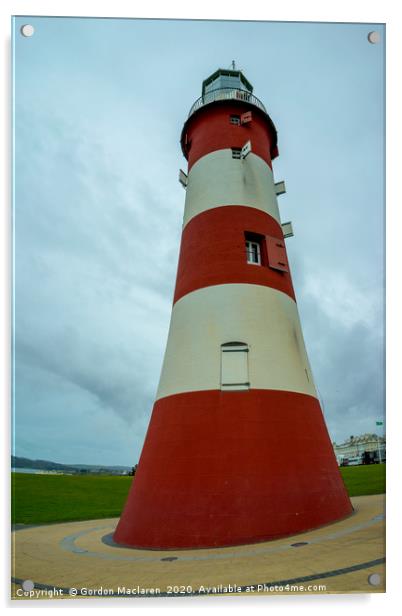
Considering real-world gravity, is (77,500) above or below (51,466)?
below

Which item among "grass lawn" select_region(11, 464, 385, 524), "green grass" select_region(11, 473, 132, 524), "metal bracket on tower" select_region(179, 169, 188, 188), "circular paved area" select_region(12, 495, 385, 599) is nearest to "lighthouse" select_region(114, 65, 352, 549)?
"metal bracket on tower" select_region(179, 169, 188, 188)

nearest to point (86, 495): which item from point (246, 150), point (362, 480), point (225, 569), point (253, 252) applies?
point (362, 480)

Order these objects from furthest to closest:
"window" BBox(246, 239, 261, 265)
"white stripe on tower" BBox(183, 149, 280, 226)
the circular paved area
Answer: "white stripe on tower" BBox(183, 149, 280, 226)
"window" BBox(246, 239, 261, 265)
the circular paved area

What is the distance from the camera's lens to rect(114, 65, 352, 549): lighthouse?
779 cm

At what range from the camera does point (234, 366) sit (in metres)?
8.96

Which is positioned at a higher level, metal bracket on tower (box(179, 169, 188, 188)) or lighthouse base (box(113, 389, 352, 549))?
metal bracket on tower (box(179, 169, 188, 188))

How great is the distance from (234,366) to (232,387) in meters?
0.46

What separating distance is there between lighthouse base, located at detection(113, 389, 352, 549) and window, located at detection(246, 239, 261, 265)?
339cm

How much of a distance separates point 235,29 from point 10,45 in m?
3.40

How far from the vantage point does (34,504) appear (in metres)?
12.7

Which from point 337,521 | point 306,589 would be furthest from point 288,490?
point 306,589

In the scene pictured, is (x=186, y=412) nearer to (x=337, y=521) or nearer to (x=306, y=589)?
(x=337, y=521)

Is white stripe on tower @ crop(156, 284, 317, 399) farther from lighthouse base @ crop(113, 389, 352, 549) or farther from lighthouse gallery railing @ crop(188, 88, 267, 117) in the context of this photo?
lighthouse gallery railing @ crop(188, 88, 267, 117)

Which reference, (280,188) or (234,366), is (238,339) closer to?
(234,366)
